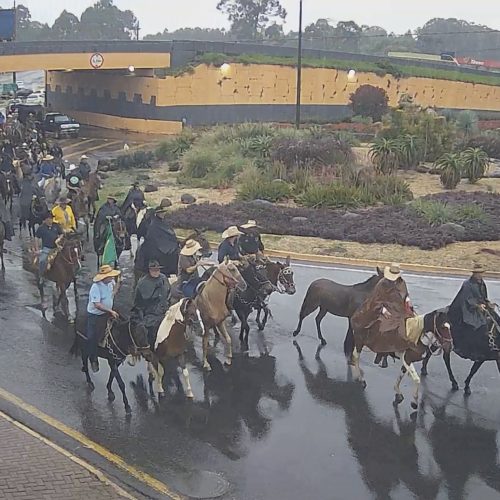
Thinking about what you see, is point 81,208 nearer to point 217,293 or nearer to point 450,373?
point 217,293

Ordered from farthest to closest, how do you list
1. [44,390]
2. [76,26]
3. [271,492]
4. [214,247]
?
[76,26] → [214,247] → [44,390] → [271,492]

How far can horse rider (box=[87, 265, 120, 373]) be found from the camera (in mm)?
11656

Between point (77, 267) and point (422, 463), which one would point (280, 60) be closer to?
point (77, 267)

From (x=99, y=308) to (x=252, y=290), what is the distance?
3.15 meters

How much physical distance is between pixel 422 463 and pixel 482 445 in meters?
1.02

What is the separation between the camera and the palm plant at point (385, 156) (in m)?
28.4

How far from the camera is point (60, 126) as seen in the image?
4728 centimetres

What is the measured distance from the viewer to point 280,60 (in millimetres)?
55469

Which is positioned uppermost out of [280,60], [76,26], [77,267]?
[76,26]

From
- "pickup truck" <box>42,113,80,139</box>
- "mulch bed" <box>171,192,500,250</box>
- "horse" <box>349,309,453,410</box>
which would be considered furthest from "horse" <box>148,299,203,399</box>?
"pickup truck" <box>42,113,80,139</box>

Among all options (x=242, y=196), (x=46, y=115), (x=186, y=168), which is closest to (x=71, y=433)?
(x=242, y=196)

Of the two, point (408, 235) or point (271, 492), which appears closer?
point (271, 492)

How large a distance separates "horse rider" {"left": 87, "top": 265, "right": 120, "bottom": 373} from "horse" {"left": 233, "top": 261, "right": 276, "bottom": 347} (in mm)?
2609

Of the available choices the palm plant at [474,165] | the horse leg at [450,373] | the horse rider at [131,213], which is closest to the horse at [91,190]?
the horse rider at [131,213]
